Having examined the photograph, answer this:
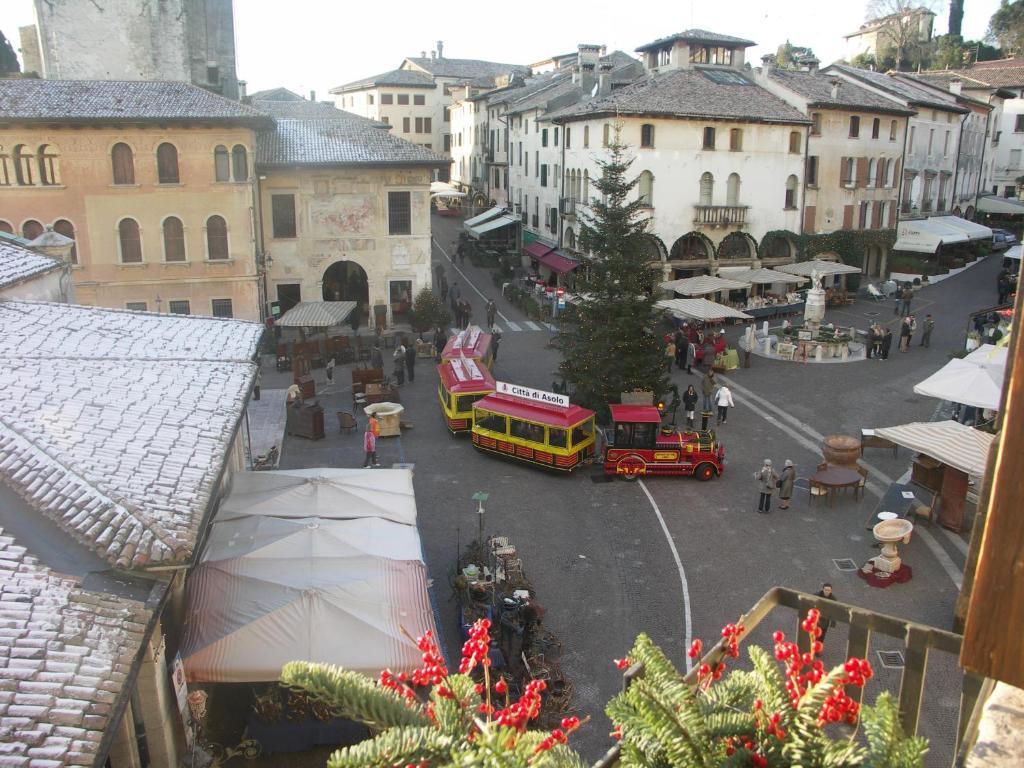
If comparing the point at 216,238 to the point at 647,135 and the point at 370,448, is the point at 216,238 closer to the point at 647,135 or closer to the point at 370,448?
the point at 370,448

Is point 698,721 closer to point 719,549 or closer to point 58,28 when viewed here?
point 719,549

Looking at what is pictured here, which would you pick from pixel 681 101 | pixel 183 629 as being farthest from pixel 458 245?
pixel 183 629

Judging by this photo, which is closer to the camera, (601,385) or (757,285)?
(601,385)

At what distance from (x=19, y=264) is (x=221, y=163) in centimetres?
1539

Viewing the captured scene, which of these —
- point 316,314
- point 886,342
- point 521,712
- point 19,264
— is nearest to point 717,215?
point 886,342

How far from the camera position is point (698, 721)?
379cm

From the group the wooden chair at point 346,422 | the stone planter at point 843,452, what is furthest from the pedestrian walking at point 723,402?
the wooden chair at point 346,422

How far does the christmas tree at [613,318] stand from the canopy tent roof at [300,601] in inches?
506

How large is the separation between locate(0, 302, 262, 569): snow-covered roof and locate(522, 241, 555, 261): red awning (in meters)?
35.0

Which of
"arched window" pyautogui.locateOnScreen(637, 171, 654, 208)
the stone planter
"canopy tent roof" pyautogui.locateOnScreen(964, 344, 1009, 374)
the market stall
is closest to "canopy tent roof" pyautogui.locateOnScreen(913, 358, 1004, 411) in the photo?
"canopy tent roof" pyautogui.locateOnScreen(964, 344, 1009, 374)

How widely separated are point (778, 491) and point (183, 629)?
14.0m

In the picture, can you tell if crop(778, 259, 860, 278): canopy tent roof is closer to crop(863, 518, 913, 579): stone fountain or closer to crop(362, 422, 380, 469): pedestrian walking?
crop(863, 518, 913, 579): stone fountain

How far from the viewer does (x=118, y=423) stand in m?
10.7

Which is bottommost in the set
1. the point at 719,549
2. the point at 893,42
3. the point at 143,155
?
the point at 719,549
